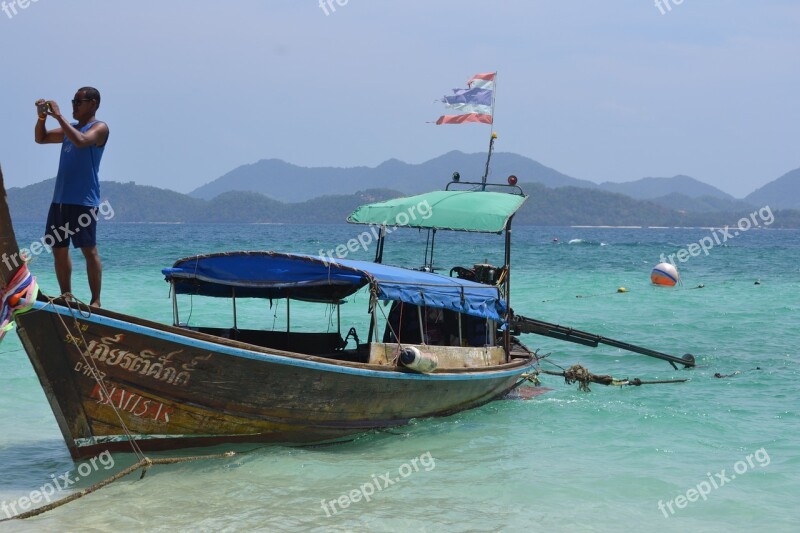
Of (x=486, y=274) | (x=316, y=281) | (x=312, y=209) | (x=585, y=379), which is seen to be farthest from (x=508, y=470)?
(x=312, y=209)

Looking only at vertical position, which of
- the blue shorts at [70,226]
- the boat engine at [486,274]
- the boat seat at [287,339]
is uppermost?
the blue shorts at [70,226]

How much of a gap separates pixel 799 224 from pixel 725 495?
20165cm

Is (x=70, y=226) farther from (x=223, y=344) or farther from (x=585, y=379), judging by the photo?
(x=585, y=379)

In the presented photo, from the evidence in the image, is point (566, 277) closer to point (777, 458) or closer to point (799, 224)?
point (777, 458)

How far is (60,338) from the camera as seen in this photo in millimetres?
7148

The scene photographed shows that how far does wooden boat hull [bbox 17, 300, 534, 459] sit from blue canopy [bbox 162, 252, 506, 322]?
0.82m

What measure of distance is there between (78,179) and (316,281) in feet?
7.98

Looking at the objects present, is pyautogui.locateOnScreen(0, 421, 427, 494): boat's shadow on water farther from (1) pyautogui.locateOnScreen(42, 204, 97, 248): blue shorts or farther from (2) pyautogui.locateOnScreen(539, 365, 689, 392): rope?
(2) pyautogui.locateOnScreen(539, 365, 689, 392): rope

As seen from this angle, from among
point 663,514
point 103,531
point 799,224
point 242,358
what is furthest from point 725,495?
point 799,224

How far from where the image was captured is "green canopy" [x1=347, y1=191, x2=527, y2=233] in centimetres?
1025

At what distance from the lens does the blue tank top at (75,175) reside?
23.0ft

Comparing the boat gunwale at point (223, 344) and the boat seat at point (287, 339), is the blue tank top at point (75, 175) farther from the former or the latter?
the boat seat at point (287, 339)

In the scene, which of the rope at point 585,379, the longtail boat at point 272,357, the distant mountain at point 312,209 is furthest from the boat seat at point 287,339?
the distant mountain at point 312,209

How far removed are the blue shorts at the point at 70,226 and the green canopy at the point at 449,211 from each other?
14.6 ft
